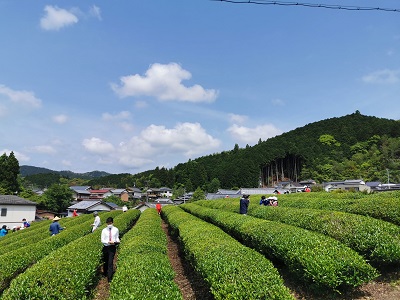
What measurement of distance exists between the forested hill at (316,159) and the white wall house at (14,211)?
157 ft

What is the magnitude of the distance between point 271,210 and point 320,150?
84.4m

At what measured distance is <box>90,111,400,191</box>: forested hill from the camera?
3022 inches

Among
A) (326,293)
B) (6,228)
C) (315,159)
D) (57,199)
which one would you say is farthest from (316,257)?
→ (315,159)

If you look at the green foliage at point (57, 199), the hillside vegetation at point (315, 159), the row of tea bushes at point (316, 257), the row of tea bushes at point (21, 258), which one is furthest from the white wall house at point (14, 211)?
the hillside vegetation at point (315, 159)

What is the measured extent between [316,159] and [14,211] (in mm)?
76217

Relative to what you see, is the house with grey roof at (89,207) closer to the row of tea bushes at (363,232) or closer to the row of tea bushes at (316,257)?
the row of tea bushes at (363,232)

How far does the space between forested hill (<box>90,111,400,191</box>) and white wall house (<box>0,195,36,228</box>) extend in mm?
47742

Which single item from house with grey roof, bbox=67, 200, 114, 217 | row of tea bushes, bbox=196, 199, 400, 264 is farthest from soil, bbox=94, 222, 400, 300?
house with grey roof, bbox=67, 200, 114, 217

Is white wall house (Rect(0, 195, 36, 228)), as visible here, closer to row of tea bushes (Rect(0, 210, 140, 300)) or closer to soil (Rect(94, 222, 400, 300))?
soil (Rect(94, 222, 400, 300))

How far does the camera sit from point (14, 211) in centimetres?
4241

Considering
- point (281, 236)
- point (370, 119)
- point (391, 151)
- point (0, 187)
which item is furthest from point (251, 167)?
point (281, 236)

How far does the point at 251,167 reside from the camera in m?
85.4

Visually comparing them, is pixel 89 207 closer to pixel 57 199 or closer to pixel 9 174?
pixel 57 199

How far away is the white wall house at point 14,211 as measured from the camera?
41.3 m
